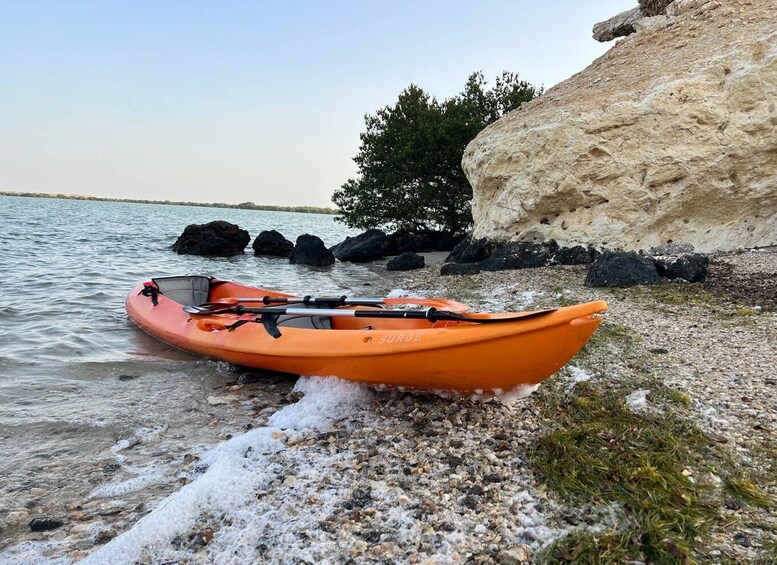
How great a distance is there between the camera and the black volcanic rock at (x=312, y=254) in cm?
1831

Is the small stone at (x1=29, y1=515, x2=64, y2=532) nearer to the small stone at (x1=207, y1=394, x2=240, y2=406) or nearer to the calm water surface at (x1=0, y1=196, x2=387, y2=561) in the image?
the calm water surface at (x1=0, y1=196, x2=387, y2=561)

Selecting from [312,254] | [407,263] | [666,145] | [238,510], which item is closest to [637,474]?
[238,510]

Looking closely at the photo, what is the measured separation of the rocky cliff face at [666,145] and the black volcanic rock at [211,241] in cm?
1259

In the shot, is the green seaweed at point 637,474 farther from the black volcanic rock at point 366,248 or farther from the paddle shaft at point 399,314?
the black volcanic rock at point 366,248

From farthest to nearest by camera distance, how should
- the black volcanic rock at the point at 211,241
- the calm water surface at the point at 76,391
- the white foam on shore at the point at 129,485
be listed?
the black volcanic rock at the point at 211,241 < the calm water surface at the point at 76,391 < the white foam on shore at the point at 129,485

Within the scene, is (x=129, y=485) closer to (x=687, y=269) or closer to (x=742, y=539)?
(x=742, y=539)

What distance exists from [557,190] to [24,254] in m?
16.4

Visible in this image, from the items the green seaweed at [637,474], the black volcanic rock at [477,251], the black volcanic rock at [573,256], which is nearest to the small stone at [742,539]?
the green seaweed at [637,474]

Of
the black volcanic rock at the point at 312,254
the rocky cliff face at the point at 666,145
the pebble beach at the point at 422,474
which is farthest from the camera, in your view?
the black volcanic rock at the point at 312,254

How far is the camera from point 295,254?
63.0 ft

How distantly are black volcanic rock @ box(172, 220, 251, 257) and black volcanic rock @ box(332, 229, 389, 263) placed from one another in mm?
4674

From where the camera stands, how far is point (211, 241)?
20.3m

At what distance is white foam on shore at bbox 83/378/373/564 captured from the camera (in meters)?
2.30

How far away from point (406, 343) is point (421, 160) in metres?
17.0
